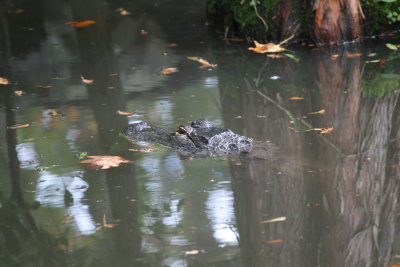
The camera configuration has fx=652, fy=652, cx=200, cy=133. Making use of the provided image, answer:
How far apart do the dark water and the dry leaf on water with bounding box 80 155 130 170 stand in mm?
101

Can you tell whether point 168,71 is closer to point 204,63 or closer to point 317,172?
point 204,63

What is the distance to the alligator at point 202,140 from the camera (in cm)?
624

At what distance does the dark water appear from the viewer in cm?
450

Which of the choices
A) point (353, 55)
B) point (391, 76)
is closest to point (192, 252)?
point (391, 76)

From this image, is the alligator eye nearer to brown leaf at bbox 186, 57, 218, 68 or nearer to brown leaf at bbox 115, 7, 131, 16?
brown leaf at bbox 186, 57, 218, 68

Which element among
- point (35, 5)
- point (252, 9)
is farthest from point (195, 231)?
point (35, 5)

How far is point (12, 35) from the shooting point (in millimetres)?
11695

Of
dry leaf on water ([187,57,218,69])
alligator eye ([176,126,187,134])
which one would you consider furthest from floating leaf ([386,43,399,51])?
alligator eye ([176,126,187,134])

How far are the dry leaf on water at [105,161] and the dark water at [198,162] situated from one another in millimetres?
101

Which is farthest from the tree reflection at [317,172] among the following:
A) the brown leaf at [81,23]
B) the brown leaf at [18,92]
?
the brown leaf at [81,23]

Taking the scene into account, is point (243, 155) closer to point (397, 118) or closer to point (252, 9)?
point (397, 118)

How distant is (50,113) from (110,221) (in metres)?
3.08

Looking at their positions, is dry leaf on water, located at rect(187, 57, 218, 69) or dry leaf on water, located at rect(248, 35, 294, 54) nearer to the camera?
dry leaf on water, located at rect(187, 57, 218, 69)

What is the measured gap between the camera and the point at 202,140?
632 cm
